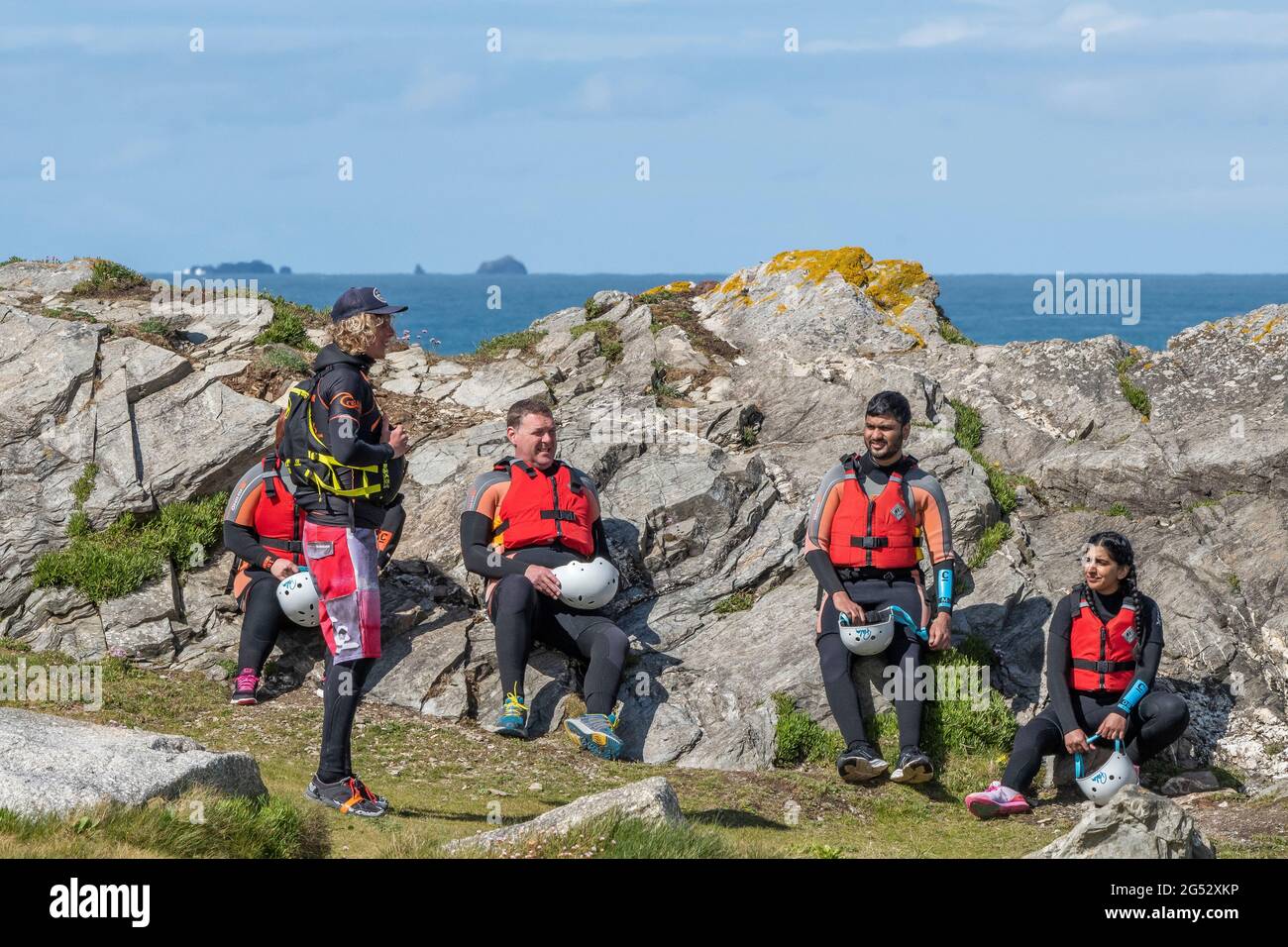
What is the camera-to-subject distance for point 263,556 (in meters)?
12.5

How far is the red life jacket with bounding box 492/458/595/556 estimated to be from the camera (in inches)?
479

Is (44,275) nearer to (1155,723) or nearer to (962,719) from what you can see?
(962,719)

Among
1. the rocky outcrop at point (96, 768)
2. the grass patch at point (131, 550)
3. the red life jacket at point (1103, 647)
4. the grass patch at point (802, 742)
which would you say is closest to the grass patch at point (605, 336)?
the grass patch at point (131, 550)

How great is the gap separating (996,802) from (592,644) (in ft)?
12.1

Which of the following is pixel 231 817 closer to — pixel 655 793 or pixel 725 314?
pixel 655 793

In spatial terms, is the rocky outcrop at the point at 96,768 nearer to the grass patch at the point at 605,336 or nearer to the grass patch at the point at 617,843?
the grass patch at the point at 617,843

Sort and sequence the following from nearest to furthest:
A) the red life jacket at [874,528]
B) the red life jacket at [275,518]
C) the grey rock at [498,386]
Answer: the red life jacket at [874,528], the red life jacket at [275,518], the grey rock at [498,386]

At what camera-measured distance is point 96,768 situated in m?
7.64

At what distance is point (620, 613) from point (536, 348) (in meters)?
5.82

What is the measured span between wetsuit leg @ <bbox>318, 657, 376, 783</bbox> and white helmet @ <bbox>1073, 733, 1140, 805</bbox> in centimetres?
566

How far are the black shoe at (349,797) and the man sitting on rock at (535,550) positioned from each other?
266 centimetres

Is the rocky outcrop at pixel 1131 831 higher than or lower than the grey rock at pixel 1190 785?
higher

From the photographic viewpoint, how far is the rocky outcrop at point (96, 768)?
7.25 m

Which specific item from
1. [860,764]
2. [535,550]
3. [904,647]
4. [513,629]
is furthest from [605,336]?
[860,764]
